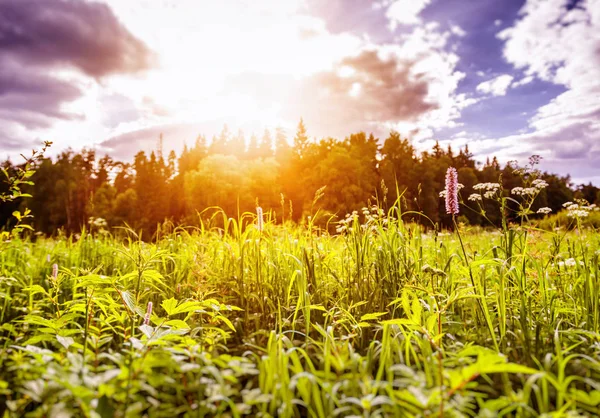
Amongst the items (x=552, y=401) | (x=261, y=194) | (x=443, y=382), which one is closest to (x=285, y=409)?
(x=443, y=382)

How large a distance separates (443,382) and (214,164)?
47235mm

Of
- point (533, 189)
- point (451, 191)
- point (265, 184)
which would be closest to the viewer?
point (451, 191)

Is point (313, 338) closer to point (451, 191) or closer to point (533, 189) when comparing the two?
point (451, 191)

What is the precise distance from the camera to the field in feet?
4.46

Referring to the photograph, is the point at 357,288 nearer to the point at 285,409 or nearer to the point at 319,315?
the point at 319,315

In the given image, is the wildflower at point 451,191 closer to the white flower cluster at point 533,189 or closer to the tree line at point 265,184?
the white flower cluster at point 533,189

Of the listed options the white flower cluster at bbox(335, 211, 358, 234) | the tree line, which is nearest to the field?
the white flower cluster at bbox(335, 211, 358, 234)

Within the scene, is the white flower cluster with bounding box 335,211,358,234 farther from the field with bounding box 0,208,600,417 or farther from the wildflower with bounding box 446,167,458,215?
the wildflower with bounding box 446,167,458,215

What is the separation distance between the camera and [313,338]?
255 centimetres

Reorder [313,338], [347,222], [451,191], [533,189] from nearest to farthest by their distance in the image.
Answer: [313,338] < [451,191] < [533,189] < [347,222]

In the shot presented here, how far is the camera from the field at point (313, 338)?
136 centimetres

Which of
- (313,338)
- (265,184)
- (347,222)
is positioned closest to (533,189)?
(347,222)

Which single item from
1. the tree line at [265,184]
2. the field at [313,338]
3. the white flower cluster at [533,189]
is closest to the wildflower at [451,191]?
the field at [313,338]

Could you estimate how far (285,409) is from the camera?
4.88 ft
